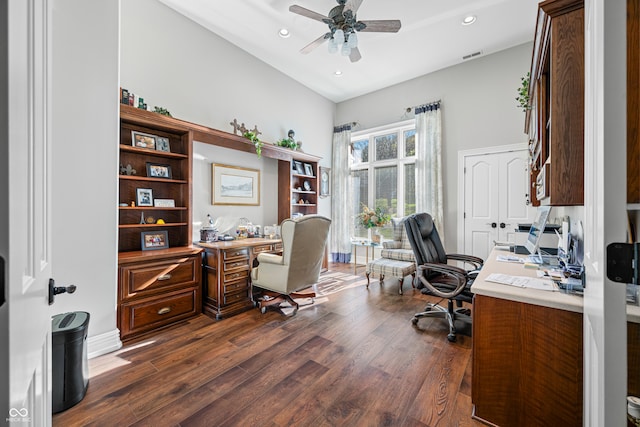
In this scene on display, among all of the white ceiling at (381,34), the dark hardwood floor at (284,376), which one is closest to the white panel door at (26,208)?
the dark hardwood floor at (284,376)

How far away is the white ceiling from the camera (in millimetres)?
3102

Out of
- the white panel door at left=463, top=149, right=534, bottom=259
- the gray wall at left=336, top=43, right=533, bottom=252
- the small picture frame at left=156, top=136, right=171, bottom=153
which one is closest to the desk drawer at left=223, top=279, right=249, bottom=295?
the small picture frame at left=156, top=136, right=171, bottom=153

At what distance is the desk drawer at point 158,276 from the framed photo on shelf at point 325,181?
3270 millimetres

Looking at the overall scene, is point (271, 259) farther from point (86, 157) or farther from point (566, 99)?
point (566, 99)

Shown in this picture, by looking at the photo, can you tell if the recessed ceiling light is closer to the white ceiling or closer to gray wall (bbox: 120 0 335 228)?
the white ceiling

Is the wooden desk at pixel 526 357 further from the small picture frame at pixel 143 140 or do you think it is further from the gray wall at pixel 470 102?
the gray wall at pixel 470 102

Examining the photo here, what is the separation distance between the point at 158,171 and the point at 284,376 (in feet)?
8.35

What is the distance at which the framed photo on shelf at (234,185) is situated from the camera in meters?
3.59

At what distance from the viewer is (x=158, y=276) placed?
250cm

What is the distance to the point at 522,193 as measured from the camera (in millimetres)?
3928

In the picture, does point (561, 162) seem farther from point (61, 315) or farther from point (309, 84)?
point (309, 84)

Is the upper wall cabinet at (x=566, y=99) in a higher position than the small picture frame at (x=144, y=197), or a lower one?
higher

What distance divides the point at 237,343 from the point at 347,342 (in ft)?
3.27

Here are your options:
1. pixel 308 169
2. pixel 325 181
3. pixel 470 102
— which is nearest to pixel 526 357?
pixel 308 169
